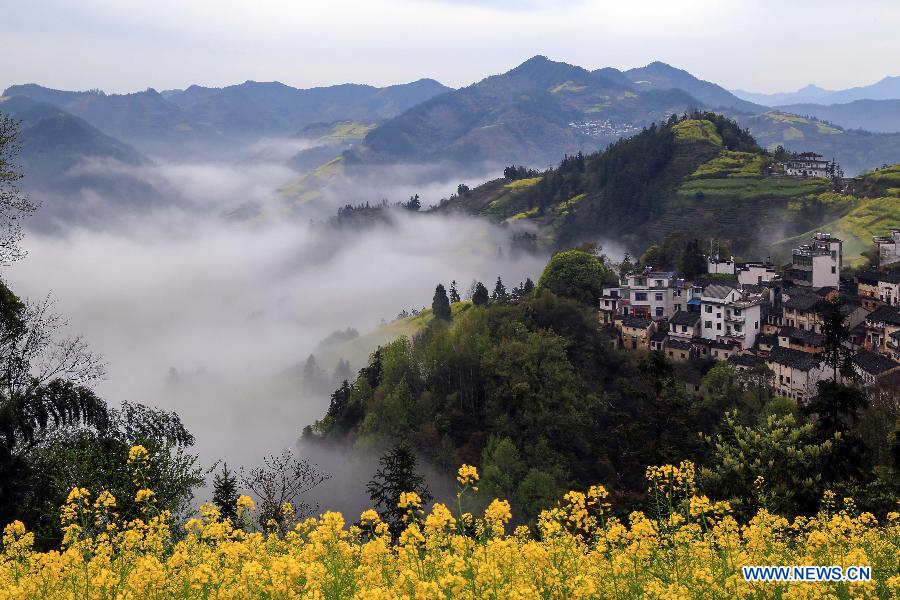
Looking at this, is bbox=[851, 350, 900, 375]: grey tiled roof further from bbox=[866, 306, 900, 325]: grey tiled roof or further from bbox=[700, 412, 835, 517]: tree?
bbox=[700, 412, 835, 517]: tree

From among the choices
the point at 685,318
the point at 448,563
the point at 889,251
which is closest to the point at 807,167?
the point at 889,251

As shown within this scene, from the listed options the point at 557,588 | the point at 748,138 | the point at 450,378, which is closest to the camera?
the point at 557,588

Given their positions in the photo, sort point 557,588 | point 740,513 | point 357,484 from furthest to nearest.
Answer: point 357,484
point 740,513
point 557,588

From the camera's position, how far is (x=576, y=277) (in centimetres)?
8162

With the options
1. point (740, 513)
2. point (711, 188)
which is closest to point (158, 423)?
point (740, 513)

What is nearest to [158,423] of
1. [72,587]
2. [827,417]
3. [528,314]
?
[72,587]

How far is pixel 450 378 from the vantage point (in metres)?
60.6

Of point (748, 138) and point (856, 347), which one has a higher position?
point (748, 138)

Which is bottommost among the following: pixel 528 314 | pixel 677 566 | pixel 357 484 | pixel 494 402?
pixel 357 484

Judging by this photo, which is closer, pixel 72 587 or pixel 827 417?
pixel 72 587

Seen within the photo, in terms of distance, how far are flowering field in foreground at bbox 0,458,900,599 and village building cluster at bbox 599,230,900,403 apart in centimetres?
4782

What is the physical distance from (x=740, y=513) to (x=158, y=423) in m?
19.2

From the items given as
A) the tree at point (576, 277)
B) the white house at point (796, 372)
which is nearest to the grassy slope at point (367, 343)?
the tree at point (576, 277)

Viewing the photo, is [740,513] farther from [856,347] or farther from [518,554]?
[856,347]
